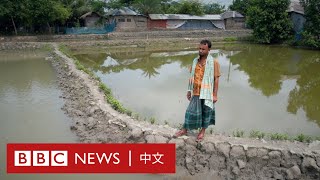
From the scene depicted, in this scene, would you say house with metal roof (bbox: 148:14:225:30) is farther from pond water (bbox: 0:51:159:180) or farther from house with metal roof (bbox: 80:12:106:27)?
pond water (bbox: 0:51:159:180)

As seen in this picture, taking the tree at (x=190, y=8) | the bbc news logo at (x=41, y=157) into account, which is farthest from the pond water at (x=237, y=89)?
the tree at (x=190, y=8)

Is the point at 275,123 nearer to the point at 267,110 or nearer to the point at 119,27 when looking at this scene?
the point at 267,110

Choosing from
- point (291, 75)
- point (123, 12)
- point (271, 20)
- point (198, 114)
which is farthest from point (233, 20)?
point (198, 114)

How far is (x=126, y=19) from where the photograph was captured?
39.0 meters

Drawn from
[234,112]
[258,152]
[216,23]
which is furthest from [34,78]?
[216,23]

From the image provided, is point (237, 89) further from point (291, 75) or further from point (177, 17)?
point (177, 17)

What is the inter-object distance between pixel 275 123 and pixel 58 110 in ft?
20.3

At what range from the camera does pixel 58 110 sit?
1038 cm

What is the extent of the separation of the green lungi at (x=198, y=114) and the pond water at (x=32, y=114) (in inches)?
47.1

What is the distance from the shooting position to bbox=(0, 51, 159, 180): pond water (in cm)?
626

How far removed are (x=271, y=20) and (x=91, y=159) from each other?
1201 inches

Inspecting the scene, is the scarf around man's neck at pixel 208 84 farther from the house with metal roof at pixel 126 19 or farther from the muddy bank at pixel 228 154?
the house with metal roof at pixel 126 19

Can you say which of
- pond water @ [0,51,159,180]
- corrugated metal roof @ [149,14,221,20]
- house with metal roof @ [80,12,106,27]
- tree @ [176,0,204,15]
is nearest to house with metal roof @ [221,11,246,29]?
corrugated metal roof @ [149,14,221,20]

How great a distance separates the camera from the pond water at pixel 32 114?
626 cm
